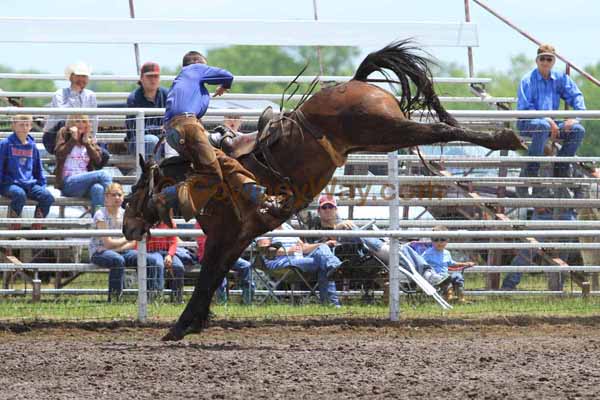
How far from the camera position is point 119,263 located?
36.2 ft

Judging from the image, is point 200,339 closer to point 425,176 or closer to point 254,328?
point 254,328

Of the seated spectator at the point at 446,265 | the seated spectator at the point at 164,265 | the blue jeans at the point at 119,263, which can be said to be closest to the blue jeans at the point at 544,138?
the seated spectator at the point at 446,265

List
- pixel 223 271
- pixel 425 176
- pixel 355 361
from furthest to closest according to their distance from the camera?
1. pixel 425 176
2. pixel 223 271
3. pixel 355 361

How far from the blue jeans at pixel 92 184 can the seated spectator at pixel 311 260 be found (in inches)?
64.0

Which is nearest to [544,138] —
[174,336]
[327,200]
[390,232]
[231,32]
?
[390,232]

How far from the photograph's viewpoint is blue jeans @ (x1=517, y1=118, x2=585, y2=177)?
446 inches

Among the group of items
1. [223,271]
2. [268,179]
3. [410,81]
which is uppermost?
[410,81]

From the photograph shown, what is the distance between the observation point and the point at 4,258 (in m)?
11.3

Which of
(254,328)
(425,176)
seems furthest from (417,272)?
(254,328)

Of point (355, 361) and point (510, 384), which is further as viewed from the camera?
point (355, 361)

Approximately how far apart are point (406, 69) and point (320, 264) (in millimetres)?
2539

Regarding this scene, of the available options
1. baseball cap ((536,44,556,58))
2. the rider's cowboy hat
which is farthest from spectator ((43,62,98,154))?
baseball cap ((536,44,556,58))

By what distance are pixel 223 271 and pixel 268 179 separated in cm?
86

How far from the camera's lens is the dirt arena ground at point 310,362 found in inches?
267
